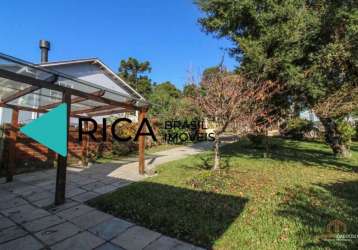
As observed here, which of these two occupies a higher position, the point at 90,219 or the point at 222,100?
the point at 222,100

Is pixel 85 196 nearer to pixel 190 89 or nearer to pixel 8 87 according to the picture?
pixel 8 87

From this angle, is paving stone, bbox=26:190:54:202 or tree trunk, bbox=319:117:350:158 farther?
tree trunk, bbox=319:117:350:158

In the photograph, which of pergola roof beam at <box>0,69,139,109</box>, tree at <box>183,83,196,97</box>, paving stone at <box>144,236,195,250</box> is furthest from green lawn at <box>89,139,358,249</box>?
tree at <box>183,83,196,97</box>

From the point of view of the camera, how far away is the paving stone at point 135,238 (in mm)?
3061

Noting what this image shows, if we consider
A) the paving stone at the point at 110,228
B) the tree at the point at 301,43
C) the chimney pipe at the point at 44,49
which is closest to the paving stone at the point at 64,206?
the paving stone at the point at 110,228

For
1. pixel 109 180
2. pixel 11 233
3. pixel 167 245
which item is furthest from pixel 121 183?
pixel 167 245

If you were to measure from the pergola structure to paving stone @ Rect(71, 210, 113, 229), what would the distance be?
3.18ft

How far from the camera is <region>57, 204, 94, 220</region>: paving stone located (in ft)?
13.3

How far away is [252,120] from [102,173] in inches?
212

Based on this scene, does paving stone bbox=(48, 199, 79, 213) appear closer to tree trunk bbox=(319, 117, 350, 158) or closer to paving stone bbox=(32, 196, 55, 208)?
paving stone bbox=(32, 196, 55, 208)

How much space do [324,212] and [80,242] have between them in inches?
165

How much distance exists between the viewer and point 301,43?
25.2ft

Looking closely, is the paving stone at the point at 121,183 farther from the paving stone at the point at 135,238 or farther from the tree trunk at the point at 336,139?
the tree trunk at the point at 336,139

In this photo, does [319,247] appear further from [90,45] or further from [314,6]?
[90,45]
